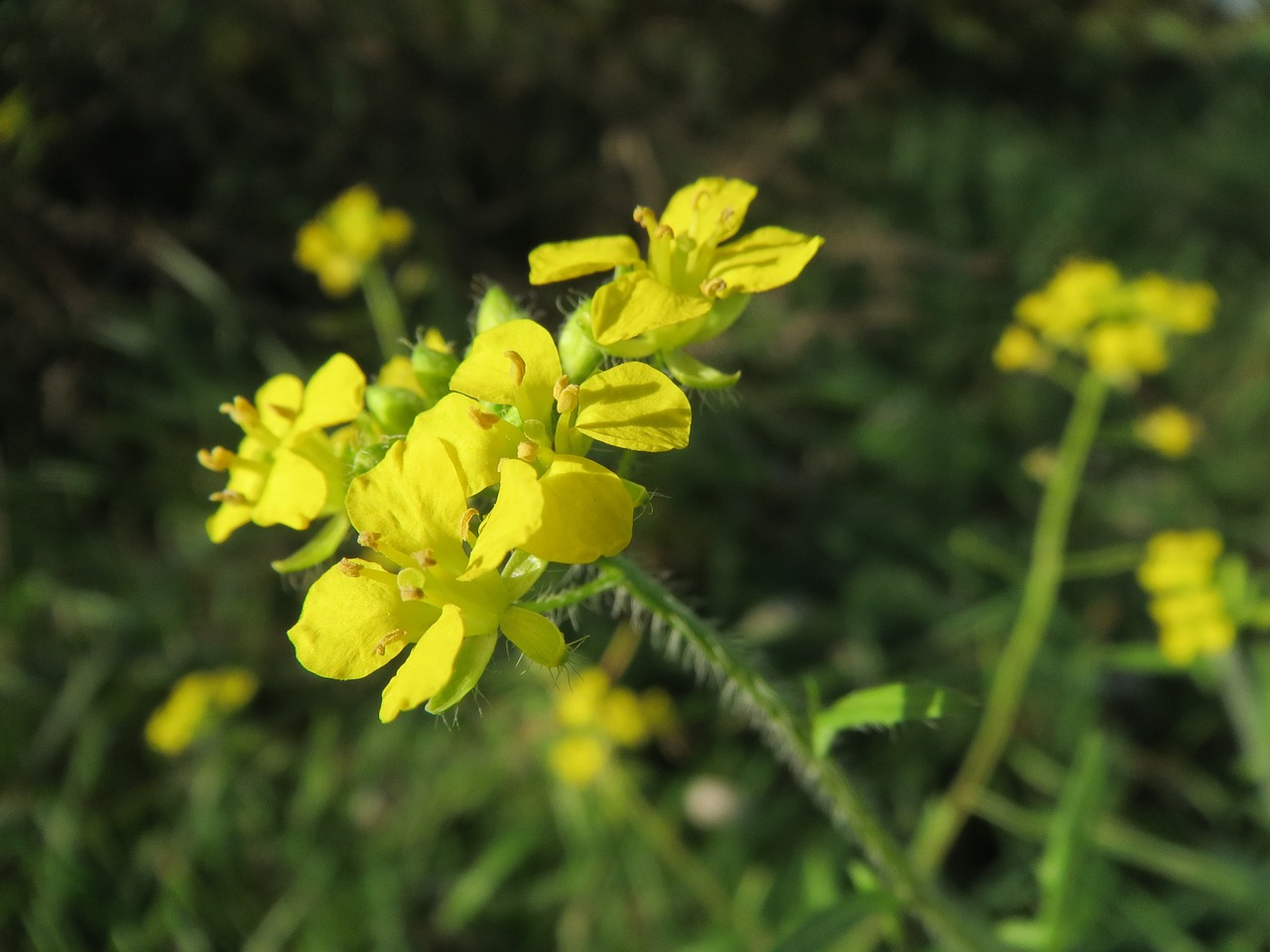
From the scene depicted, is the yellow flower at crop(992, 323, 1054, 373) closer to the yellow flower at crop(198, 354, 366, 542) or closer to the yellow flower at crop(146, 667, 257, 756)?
the yellow flower at crop(198, 354, 366, 542)

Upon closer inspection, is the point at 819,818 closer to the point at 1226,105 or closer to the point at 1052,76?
the point at 1052,76

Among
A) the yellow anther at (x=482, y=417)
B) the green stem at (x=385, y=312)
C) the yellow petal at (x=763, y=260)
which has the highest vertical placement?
the yellow anther at (x=482, y=417)

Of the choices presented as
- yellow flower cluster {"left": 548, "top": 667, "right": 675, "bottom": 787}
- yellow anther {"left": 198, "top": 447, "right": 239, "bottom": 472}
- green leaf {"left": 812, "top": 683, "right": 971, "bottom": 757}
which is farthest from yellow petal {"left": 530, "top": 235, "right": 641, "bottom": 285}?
yellow flower cluster {"left": 548, "top": 667, "right": 675, "bottom": 787}

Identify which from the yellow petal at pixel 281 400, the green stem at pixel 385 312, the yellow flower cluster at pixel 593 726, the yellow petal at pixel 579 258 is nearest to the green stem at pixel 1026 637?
the yellow flower cluster at pixel 593 726

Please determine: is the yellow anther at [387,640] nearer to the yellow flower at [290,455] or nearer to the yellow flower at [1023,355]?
the yellow flower at [290,455]

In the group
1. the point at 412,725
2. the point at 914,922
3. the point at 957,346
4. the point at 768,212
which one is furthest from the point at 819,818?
the point at 768,212

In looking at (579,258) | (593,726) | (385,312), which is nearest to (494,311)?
(579,258)
